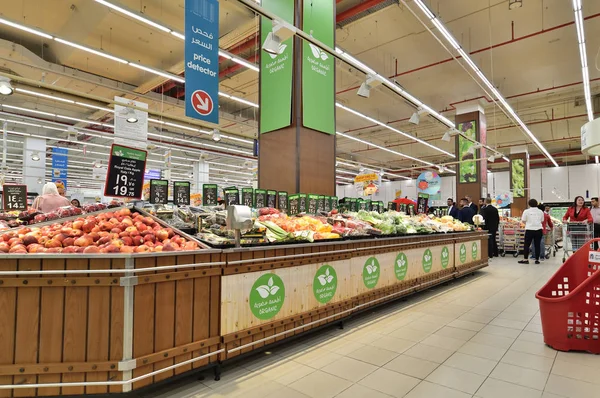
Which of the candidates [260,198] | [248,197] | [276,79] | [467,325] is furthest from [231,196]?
[467,325]

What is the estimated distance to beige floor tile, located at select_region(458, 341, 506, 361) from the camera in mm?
3244

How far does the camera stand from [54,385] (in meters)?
2.19

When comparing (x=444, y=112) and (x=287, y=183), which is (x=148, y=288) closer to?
(x=287, y=183)

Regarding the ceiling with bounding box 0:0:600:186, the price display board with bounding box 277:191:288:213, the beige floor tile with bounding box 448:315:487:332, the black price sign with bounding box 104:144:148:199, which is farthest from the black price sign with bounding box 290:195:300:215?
the ceiling with bounding box 0:0:600:186

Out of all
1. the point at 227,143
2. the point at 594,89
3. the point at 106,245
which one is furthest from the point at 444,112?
the point at 106,245

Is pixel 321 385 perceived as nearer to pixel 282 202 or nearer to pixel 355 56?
pixel 282 202

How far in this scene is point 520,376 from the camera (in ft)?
9.27

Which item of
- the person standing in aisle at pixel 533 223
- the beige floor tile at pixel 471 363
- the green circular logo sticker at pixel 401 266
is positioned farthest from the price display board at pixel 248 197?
the person standing in aisle at pixel 533 223

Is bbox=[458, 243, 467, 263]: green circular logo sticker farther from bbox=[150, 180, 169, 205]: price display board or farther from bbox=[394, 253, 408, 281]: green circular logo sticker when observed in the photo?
bbox=[150, 180, 169, 205]: price display board

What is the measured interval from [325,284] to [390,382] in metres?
1.24

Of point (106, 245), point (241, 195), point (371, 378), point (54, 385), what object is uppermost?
point (241, 195)

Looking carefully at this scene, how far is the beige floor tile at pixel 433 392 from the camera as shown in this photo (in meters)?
2.49

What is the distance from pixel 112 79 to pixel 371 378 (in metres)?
12.6

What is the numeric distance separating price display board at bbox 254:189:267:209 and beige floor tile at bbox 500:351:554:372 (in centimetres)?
332
